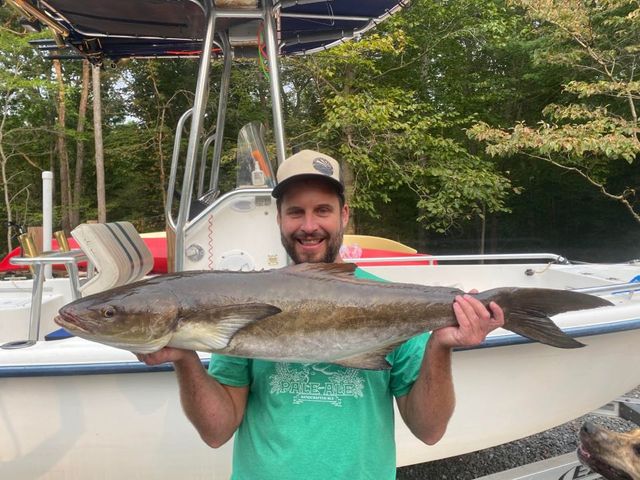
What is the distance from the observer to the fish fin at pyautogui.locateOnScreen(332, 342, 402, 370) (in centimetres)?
162

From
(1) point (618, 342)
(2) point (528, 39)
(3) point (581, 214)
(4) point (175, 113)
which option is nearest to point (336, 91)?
(2) point (528, 39)

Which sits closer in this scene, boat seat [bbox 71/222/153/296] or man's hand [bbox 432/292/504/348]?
man's hand [bbox 432/292/504/348]

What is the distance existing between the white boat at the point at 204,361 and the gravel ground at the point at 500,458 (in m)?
0.94

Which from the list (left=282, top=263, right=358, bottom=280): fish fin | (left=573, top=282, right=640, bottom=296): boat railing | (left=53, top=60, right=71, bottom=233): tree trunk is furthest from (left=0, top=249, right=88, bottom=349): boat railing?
(left=53, top=60, right=71, bottom=233): tree trunk

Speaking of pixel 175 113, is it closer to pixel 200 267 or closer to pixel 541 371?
pixel 200 267

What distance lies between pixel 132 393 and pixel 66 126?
18.8m

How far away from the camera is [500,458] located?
4441 mm

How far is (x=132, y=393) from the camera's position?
2.87 metres

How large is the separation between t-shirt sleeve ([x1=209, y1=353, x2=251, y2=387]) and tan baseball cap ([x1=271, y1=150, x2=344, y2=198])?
642 mm

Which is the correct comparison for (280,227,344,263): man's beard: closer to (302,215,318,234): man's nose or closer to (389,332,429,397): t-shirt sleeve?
(302,215,318,234): man's nose

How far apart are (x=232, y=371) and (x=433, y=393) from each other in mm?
665

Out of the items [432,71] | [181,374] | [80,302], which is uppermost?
[432,71]

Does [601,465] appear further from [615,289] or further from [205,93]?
[205,93]

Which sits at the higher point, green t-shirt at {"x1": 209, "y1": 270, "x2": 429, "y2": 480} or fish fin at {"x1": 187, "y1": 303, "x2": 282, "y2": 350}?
fish fin at {"x1": 187, "y1": 303, "x2": 282, "y2": 350}
